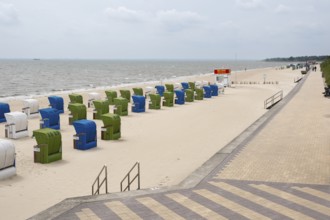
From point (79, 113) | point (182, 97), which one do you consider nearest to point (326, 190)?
point (79, 113)

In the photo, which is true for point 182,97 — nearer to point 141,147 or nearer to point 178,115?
point 178,115

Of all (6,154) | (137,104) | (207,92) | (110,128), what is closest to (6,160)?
(6,154)

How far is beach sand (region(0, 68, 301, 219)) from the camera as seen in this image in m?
12.3

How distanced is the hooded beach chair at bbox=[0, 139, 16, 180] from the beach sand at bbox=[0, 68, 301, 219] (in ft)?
0.96

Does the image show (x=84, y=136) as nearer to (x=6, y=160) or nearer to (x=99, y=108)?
(x=6, y=160)

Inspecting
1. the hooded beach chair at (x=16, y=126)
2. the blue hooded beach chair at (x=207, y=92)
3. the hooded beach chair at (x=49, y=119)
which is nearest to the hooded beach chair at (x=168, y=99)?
the blue hooded beach chair at (x=207, y=92)

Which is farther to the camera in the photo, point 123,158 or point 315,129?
point 315,129

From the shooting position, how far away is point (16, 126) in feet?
66.5

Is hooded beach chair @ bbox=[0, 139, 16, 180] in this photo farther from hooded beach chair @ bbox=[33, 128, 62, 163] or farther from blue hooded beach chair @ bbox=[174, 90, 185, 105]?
blue hooded beach chair @ bbox=[174, 90, 185, 105]

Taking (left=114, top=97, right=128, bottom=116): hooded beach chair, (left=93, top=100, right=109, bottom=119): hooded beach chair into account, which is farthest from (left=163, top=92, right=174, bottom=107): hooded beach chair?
(left=93, top=100, right=109, bottom=119): hooded beach chair

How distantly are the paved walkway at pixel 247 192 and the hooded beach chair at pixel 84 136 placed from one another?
626cm

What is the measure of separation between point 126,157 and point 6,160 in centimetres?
493

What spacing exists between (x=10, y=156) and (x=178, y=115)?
1694 cm

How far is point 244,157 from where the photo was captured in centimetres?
1490
